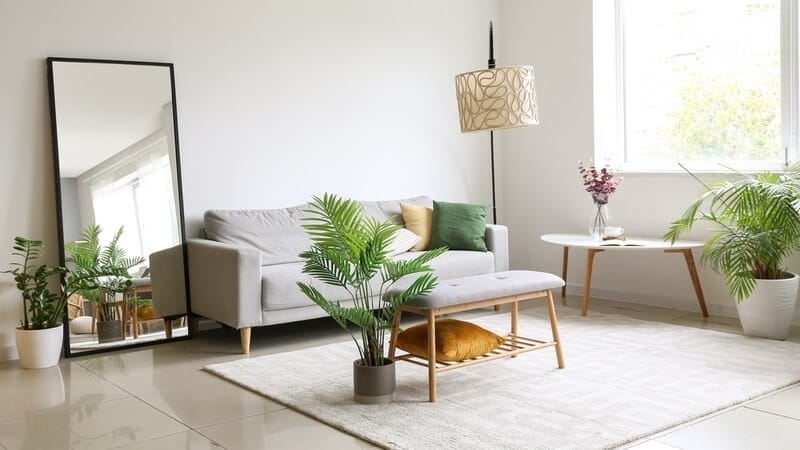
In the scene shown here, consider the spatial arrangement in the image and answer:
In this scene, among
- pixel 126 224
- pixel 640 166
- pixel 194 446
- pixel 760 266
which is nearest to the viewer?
pixel 194 446

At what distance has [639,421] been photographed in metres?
3.31

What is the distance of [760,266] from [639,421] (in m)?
1.87

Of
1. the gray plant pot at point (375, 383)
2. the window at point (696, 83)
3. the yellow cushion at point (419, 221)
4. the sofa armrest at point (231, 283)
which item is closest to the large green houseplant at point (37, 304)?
the sofa armrest at point (231, 283)

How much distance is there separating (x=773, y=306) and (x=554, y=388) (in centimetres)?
163

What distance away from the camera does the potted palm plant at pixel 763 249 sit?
14.9 ft

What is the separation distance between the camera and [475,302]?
3896mm

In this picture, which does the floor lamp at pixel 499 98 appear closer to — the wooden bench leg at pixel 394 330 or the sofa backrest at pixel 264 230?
the wooden bench leg at pixel 394 330

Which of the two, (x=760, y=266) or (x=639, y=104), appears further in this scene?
(x=639, y=104)

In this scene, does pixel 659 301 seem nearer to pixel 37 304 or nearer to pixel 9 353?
pixel 37 304

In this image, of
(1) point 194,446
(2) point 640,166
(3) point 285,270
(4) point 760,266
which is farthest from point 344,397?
(2) point 640,166

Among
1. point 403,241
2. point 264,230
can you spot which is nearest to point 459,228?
point 403,241

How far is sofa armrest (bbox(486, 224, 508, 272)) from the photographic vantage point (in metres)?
5.87

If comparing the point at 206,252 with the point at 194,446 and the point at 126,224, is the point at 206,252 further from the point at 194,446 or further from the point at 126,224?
the point at 194,446

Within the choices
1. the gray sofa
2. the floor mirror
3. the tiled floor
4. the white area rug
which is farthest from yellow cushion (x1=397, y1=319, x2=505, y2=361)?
the floor mirror
